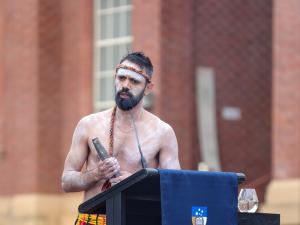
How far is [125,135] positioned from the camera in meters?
4.83

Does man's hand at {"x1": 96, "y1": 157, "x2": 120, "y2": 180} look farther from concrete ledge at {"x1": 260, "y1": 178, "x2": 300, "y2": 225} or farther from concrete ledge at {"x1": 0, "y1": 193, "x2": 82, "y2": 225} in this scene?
concrete ledge at {"x1": 0, "y1": 193, "x2": 82, "y2": 225}

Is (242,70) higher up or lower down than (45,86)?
higher up

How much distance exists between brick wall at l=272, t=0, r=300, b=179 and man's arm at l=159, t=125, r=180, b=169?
871cm

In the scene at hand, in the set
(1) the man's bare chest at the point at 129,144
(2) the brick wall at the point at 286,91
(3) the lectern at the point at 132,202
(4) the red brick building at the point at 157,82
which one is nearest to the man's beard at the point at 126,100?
(1) the man's bare chest at the point at 129,144

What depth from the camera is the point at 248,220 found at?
4.58 metres

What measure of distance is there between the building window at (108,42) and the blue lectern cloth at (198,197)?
11.9 m

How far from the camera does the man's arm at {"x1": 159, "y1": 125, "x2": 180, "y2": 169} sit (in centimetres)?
484

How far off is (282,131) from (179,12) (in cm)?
297

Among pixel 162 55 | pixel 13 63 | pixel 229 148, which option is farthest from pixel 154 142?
pixel 13 63

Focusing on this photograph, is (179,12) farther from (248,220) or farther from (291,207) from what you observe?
(248,220)

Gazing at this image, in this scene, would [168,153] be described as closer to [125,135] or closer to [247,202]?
[125,135]

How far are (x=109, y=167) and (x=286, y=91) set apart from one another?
959 centimetres

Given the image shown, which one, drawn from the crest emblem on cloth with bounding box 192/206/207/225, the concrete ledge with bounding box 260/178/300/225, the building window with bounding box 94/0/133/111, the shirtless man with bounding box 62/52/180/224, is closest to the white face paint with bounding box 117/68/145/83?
the shirtless man with bounding box 62/52/180/224

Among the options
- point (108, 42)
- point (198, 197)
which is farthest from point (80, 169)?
point (108, 42)
